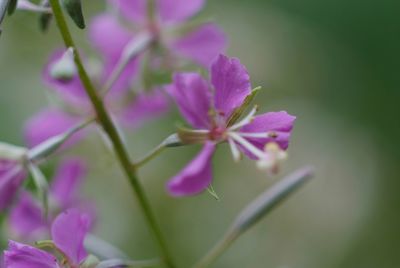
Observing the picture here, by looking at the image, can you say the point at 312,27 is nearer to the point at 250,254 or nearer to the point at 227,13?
the point at 227,13

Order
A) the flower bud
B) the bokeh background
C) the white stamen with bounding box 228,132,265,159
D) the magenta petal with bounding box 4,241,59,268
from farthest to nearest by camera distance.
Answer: the bokeh background, the flower bud, the white stamen with bounding box 228,132,265,159, the magenta petal with bounding box 4,241,59,268

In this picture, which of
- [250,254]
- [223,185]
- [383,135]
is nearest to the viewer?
[250,254]

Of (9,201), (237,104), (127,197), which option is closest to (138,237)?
(127,197)

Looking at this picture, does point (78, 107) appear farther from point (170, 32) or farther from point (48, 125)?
point (170, 32)

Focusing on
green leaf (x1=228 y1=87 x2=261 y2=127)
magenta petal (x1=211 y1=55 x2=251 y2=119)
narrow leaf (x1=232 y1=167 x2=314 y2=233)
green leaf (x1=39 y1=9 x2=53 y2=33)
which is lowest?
narrow leaf (x1=232 y1=167 x2=314 y2=233)

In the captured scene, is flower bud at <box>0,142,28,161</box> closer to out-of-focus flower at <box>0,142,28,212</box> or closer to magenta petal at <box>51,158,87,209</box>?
out-of-focus flower at <box>0,142,28,212</box>

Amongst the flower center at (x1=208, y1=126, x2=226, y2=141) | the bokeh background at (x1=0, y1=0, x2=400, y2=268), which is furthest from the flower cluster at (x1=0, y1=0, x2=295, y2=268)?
the bokeh background at (x1=0, y1=0, x2=400, y2=268)

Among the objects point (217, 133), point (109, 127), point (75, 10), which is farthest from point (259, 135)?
A: point (75, 10)
